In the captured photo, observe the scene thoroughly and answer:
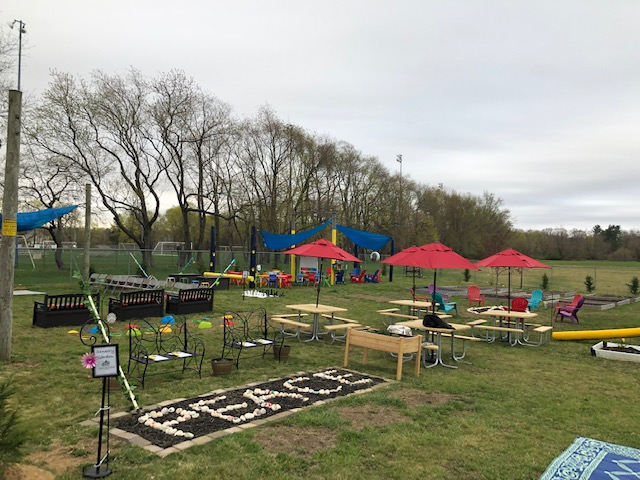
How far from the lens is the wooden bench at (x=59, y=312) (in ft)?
36.7

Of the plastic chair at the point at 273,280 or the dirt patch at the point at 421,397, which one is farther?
the plastic chair at the point at 273,280

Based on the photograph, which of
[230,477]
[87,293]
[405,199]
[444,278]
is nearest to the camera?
[230,477]

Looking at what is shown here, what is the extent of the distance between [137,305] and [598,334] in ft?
39.2

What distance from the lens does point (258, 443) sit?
193 inches

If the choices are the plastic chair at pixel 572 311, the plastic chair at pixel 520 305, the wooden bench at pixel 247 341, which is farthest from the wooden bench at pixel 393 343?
the plastic chair at pixel 572 311

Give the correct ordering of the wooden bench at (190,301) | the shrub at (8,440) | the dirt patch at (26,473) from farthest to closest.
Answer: the wooden bench at (190,301), the dirt patch at (26,473), the shrub at (8,440)

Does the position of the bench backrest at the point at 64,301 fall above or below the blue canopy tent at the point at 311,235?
below

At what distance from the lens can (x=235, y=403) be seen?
20.2ft

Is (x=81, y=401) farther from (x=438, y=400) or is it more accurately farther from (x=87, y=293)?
(x=438, y=400)

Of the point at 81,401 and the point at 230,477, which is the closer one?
the point at 230,477

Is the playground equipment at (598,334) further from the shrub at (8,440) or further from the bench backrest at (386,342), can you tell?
the shrub at (8,440)

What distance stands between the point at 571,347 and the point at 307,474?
9.40m

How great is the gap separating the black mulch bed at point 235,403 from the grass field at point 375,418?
0.29 meters

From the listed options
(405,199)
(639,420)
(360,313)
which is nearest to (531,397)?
(639,420)
